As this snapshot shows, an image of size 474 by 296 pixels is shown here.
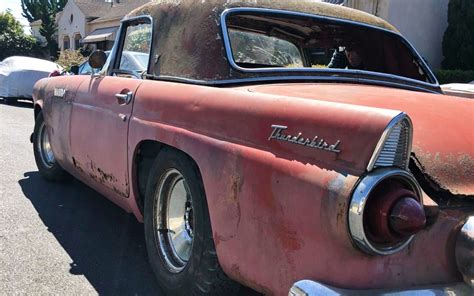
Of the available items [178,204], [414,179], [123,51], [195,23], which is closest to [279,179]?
[414,179]

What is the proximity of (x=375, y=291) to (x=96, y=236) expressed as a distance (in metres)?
2.90

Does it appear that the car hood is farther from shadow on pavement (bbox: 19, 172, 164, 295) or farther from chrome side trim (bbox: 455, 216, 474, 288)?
shadow on pavement (bbox: 19, 172, 164, 295)

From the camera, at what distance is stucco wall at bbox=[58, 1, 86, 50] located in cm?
3950

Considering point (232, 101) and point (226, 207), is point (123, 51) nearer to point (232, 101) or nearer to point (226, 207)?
point (232, 101)

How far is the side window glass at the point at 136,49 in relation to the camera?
13.2ft

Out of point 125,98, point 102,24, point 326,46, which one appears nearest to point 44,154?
point 125,98

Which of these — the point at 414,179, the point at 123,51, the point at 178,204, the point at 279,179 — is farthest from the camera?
the point at 123,51

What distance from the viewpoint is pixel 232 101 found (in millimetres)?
2625

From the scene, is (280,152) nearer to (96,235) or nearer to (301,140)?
(301,140)

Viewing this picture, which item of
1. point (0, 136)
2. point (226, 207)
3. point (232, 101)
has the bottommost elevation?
point (0, 136)

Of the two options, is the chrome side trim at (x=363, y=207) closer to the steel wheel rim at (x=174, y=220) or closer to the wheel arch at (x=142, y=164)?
the steel wheel rim at (x=174, y=220)

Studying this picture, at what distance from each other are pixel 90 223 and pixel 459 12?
47.6 ft

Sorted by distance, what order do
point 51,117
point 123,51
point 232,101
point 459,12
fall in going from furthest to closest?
point 459,12
point 51,117
point 123,51
point 232,101


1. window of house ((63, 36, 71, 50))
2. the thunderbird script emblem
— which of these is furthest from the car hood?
window of house ((63, 36, 71, 50))
